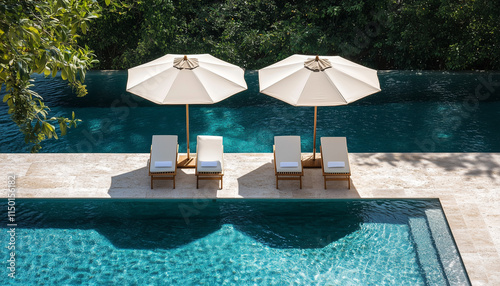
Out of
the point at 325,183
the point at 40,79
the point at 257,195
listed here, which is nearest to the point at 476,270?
the point at 325,183

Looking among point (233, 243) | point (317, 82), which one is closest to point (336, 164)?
point (317, 82)

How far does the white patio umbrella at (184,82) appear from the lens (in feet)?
Answer: 30.7

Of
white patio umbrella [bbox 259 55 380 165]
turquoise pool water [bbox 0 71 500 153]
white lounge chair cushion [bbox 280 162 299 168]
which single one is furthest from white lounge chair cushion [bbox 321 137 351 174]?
turquoise pool water [bbox 0 71 500 153]

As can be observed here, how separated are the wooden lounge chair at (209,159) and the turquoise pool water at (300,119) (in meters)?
2.20

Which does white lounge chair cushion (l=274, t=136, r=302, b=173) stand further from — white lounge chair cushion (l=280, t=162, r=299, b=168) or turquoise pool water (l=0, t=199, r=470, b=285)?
turquoise pool water (l=0, t=199, r=470, b=285)

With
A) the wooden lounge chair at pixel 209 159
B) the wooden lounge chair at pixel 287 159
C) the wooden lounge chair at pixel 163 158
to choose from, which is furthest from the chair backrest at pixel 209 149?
the wooden lounge chair at pixel 287 159

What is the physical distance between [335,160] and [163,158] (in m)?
3.28

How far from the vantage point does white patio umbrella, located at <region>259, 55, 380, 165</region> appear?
9.31m

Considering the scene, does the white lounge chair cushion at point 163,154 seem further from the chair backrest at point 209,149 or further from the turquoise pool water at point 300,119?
the turquoise pool water at point 300,119

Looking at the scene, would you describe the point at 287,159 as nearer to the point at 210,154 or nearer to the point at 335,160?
the point at 335,160

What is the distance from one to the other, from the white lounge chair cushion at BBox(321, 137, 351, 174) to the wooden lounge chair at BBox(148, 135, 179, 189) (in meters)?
2.84

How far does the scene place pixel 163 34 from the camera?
19484mm

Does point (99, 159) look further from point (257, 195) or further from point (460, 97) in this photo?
point (460, 97)

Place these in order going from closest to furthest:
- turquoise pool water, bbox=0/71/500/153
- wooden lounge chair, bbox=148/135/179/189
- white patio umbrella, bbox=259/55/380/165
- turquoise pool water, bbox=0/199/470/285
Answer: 1. turquoise pool water, bbox=0/199/470/285
2. white patio umbrella, bbox=259/55/380/165
3. wooden lounge chair, bbox=148/135/179/189
4. turquoise pool water, bbox=0/71/500/153
